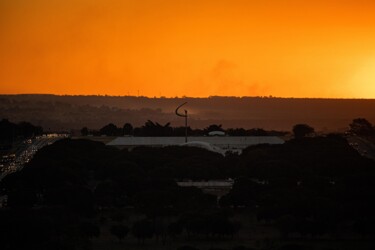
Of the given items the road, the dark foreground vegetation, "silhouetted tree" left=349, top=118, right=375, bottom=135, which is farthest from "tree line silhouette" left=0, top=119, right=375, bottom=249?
"silhouetted tree" left=349, top=118, right=375, bottom=135

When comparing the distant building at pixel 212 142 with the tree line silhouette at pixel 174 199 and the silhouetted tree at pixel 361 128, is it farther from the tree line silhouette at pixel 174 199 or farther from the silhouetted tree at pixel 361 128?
the silhouetted tree at pixel 361 128

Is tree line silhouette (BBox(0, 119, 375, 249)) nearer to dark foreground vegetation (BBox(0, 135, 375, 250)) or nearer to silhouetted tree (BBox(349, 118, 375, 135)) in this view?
dark foreground vegetation (BBox(0, 135, 375, 250))

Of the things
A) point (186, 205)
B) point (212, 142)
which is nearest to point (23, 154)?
point (212, 142)

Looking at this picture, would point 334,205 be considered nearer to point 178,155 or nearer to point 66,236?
point 66,236

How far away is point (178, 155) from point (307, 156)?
10041 millimetres

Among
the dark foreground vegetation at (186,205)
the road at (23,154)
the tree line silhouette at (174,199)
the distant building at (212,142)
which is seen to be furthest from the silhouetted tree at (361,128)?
the dark foreground vegetation at (186,205)

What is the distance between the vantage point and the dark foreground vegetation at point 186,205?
44.3 meters

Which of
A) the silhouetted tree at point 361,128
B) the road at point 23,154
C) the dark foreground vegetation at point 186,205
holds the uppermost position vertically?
the silhouetted tree at point 361,128

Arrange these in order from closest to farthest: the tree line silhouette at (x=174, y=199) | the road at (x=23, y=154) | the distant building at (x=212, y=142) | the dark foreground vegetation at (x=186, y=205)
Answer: the dark foreground vegetation at (x=186, y=205), the tree line silhouette at (x=174, y=199), the road at (x=23, y=154), the distant building at (x=212, y=142)

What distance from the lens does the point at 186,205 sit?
5278 centimetres

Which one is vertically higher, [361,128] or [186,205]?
[361,128]

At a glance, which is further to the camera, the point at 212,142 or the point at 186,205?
the point at 212,142

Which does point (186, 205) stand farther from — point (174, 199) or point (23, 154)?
point (23, 154)

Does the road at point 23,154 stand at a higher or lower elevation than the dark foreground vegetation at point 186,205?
higher
